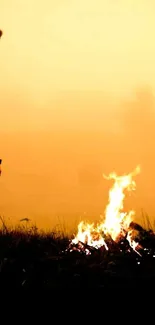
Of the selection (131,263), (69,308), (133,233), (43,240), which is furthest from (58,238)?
(69,308)

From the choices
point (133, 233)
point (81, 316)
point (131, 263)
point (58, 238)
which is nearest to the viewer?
point (81, 316)

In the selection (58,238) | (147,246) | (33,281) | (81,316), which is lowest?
(81,316)

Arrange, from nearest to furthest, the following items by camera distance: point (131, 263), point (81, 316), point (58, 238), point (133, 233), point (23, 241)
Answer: point (81, 316)
point (131, 263)
point (133, 233)
point (23, 241)
point (58, 238)

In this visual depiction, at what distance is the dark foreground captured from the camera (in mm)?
10797

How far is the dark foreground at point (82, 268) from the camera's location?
10.8m

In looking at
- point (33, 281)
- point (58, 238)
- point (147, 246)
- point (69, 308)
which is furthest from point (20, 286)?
point (58, 238)

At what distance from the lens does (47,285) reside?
10531 mm

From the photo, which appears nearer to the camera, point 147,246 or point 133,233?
point 147,246

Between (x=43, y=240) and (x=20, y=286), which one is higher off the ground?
(x=43, y=240)

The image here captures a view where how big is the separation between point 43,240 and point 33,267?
9.55ft

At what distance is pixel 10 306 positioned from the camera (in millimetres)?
10219

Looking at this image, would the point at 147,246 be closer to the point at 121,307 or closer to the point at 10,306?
the point at 121,307

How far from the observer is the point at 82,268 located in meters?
11.2

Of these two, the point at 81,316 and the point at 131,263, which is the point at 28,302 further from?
the point at 131,263
